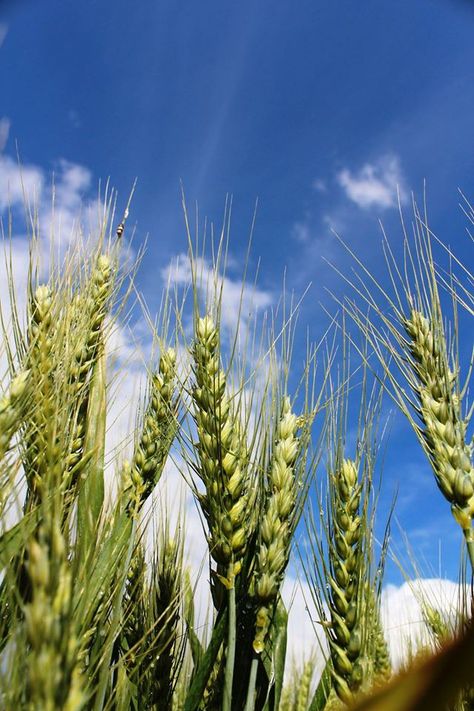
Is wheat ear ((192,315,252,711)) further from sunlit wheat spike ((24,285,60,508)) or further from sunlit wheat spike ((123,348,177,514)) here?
sunlit wheat spike ((24,285,60,508))

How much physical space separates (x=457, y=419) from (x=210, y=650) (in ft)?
2.77

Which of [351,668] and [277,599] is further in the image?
[277,599]

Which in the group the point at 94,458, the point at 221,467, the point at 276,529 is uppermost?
the point at 94,458

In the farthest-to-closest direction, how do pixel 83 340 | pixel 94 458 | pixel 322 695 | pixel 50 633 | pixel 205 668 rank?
pixel 83 340, pixel 94 458, pixel 322 695, pixel 205 668, pixel 50 633

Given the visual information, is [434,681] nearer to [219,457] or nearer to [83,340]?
[219,457]

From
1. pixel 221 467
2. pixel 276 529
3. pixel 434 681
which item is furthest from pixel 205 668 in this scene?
pixel 434 681

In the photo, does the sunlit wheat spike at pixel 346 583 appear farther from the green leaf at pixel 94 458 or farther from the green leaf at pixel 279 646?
the green leaf at pixel 94 458

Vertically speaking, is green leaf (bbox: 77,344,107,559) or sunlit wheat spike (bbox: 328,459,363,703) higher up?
green leaf (bbox: 77,344,107,559)

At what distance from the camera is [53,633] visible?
60 centimetres

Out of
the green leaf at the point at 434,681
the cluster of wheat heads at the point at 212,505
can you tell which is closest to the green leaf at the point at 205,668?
the cluster of wheat heads at the point at 212,505

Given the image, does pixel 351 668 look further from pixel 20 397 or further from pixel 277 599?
pixel 20 397

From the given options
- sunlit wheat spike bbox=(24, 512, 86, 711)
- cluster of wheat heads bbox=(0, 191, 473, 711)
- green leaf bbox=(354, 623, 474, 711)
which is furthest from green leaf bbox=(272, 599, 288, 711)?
green leaf bbox=(354, 623, 474, 711)

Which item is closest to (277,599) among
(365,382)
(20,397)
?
(365,382)

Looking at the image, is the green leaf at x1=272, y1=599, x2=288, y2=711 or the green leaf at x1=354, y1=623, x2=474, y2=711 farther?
the green leaf at x1=272, y1=599, x2=288, y2=711
